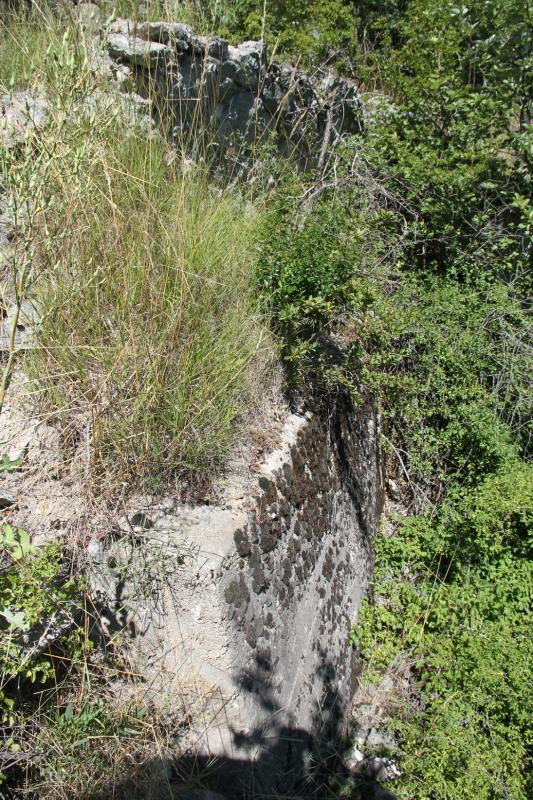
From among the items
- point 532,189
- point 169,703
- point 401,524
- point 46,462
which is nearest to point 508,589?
point 401,524

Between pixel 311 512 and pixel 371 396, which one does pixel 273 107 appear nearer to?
pixel 371 396

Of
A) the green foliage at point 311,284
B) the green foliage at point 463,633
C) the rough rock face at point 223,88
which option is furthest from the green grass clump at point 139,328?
the green foliage at point 463,633

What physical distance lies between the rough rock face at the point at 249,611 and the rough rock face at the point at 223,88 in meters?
2.25

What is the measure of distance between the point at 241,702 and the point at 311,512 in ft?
3.77

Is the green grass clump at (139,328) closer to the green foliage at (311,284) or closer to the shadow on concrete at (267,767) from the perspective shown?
the green foliage at (311,284)

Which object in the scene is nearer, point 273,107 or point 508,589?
point 508,589

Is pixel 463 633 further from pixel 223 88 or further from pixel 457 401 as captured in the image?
pixel 223 88

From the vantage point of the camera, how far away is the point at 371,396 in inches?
174

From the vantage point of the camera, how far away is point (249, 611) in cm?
249

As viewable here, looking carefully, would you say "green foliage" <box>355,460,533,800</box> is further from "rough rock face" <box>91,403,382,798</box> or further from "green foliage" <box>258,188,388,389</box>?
"green foliage" <box>258,188,388,389</box>

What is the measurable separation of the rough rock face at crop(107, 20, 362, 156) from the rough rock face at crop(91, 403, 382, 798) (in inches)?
88.5

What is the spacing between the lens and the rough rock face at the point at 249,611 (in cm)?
230

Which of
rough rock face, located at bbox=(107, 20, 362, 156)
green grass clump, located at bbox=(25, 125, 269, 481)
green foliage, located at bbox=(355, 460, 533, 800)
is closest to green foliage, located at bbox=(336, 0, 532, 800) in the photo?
green foliage, located at bbox=(355, 460, 533, 800)

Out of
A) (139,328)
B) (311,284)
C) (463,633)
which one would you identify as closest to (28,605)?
(139,328)
